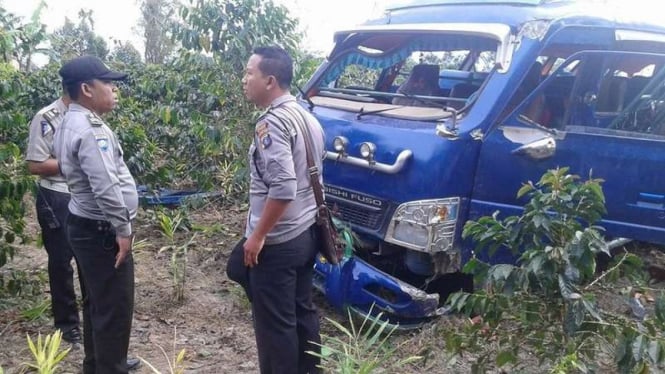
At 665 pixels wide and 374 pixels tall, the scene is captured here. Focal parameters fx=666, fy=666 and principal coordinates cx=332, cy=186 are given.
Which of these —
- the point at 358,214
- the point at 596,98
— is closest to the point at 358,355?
the point at 358,214

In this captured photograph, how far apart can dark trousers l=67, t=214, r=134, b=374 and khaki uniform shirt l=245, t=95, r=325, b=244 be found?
2.02 ft

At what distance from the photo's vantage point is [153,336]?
4012mm

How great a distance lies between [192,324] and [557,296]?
232 cm

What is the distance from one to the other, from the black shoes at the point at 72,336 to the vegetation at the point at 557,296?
7.09 feet

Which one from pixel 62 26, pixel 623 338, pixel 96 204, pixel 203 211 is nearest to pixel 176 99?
pixel 203 211

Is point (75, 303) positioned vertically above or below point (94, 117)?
below

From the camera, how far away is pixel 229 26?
5.65 meters

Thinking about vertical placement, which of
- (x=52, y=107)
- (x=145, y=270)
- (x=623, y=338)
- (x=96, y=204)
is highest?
(x=52, y=107)

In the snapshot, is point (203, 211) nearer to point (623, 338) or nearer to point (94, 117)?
point (94, 117)

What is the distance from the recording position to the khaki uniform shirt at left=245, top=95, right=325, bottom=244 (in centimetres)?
275

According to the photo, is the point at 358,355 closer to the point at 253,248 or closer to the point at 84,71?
the point at 253,248

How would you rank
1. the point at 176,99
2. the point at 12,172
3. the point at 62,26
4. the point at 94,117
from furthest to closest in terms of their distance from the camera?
the point at 62,26 < the point at 176,99 < the point at 12,172 < the point at 94,117

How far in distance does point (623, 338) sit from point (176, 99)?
5.46m

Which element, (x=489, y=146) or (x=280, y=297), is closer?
(x=280, y=297)
